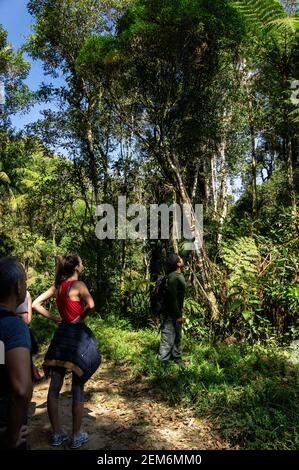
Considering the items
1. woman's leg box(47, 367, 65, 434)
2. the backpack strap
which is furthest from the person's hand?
woman's leg box(47, 367, 65, 434)

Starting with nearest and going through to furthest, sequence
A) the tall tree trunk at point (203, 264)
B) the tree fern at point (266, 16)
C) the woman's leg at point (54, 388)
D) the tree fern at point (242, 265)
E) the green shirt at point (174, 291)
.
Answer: the woman's leg at point (54, 388) → the green shirt at point (174, 291) → the tree fern at point (266, 16) → the tree fern at point (242, 265) → the tall tree trunk at point (203, 264)

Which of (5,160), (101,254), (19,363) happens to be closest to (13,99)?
(5,160)

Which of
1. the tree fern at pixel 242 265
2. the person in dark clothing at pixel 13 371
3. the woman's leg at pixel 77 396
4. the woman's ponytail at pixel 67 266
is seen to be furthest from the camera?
the tree fern at pixel 242 265

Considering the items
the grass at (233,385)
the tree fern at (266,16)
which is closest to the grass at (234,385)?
the grass at (233,385)

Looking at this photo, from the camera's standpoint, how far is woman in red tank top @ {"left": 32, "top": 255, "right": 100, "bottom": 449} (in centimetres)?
387

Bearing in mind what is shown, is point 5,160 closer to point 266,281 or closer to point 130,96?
point 130,96

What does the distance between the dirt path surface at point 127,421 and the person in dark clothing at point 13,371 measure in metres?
2.18

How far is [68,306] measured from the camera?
159 inches

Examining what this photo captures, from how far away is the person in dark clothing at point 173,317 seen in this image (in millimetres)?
6105

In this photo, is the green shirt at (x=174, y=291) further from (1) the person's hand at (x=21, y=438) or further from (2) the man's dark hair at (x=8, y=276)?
(1) the person's hand at (x=21, y=438)

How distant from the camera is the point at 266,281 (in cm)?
723

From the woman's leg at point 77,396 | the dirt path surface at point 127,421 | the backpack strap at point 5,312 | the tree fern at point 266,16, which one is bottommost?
the dirt path surface at point 127,421

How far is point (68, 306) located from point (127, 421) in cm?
176
